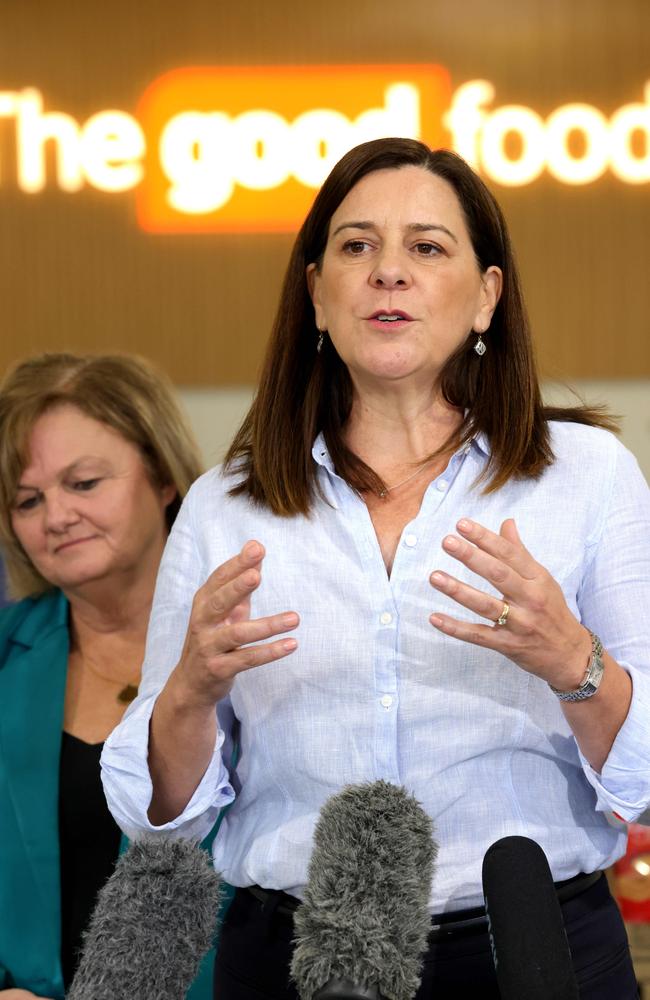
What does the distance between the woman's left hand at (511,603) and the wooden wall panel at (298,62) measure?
3.31 meters

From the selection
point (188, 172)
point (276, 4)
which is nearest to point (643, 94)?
point (276, 4)

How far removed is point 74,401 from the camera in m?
1.88

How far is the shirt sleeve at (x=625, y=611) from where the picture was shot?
106cm

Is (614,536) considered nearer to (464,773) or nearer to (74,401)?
(464,773)

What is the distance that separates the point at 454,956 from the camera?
110 centimetres

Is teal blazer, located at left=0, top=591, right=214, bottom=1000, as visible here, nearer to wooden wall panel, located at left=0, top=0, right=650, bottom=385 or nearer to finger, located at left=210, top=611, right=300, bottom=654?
finger, located at left=210, top=611, right=300, bottom=654

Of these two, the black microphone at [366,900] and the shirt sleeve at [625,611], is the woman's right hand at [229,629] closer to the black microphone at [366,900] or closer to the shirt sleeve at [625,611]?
the black microphone at [366,900]

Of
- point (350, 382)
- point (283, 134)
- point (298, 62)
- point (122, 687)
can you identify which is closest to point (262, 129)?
point (283, 134)

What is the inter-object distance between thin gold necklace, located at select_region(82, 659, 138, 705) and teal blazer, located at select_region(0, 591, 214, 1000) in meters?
0.05

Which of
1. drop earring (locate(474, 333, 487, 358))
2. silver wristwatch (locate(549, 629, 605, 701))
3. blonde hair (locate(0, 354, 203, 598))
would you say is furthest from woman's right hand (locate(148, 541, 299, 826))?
blonde hair (locate(0, 354, 203, 598))

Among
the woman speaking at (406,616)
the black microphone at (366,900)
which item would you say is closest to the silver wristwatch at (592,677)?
the woman speaking at (406,616)

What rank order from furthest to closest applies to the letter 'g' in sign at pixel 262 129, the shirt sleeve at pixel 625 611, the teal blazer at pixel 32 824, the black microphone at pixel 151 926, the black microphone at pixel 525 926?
the letter 'g' in sign at pixel 262 129 → the teal blazer at pixel 32 824 → the shirt sleeve at pixel 625 611 → the black microphone at pixel 151 926 → the black microphone at pixel 525 926

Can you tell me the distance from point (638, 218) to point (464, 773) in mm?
3447

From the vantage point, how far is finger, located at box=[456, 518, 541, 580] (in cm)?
93
